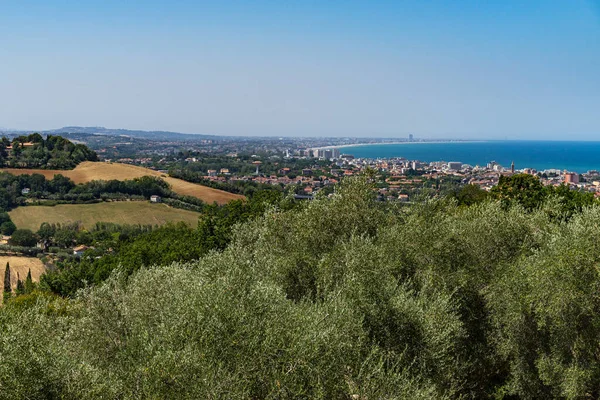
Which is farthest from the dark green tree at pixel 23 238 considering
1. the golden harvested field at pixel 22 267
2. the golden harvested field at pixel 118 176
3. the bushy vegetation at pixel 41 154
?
the bushy vegetation at pixel 41 154

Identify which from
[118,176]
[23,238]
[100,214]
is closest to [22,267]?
[23,238]

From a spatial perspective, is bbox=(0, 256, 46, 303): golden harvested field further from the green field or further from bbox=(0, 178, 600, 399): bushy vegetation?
bbox=(0, 178, 600, 399): bushy vegetation

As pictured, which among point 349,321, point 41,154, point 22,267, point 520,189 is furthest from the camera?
point 41,154

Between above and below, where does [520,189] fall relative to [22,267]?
above

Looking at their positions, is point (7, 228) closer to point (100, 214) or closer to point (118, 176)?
point (100, 214)

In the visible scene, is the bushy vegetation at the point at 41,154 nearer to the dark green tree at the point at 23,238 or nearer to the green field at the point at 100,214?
the green field at the point at 100,214

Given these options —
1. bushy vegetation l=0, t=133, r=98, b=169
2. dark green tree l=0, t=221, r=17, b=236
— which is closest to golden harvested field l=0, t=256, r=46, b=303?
dark green tree l=0, t=221, r=17, b=236

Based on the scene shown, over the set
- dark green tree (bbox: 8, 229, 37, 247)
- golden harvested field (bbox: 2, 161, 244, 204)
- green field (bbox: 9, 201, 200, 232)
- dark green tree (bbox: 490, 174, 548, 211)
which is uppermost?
dark green tree (bbox: 490, 174, 548, 211)
